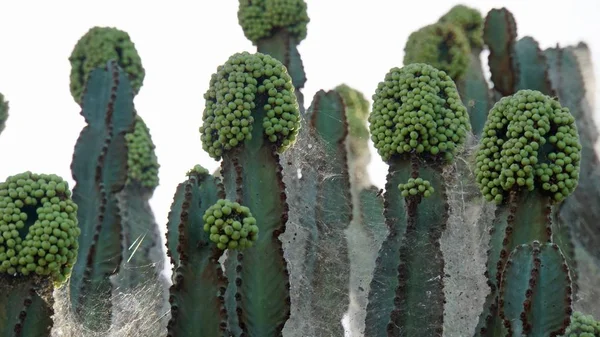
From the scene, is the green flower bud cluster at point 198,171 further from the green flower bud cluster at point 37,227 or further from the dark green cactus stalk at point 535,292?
the dark green cactus stalk at point 535,292

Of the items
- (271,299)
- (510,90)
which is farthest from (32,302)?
(510,90)

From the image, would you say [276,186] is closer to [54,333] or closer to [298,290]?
[298,290]

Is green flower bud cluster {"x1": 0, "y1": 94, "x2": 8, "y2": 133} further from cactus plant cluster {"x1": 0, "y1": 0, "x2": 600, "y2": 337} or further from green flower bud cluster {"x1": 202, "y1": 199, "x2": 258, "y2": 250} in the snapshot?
green flower bud cluster {"x1": 202, "y1": 199, "x2": 258, "y2": 250}

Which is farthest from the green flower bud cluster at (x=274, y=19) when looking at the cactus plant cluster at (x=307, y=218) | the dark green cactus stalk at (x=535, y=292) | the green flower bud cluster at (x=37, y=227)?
the dark green cactus stalk at (x=535, y=292)

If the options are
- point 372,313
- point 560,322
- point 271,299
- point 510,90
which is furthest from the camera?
point 510,90

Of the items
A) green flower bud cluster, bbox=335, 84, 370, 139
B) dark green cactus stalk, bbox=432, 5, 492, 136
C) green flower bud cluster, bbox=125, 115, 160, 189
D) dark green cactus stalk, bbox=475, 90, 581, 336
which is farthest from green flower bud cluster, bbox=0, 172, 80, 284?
dark green cactus stalk, bbox=432, 5, 492, 136

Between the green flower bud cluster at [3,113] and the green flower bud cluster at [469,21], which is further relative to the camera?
the green flower bud cluster at [469,21]

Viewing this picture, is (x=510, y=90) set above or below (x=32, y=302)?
above
